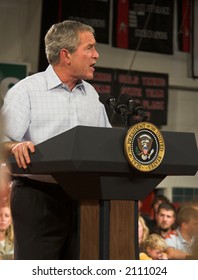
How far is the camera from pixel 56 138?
1512mm

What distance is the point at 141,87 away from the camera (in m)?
6.94

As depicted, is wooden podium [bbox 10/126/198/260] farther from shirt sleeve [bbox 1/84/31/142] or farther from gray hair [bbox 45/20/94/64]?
gray hair [bbox 45/20/94/64]

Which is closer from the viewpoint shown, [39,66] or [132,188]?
[132,188]

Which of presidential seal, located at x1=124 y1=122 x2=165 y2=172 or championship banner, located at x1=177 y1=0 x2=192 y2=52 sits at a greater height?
championship banner, located at x1=177 y1=0 x2=192 y2=52

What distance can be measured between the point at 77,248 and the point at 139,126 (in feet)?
1.30

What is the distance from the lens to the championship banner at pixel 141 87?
6.75m

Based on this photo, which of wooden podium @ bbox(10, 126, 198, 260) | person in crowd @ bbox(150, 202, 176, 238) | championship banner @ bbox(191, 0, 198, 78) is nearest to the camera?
wooden podium @ bbox(10, 126, 198, 260)

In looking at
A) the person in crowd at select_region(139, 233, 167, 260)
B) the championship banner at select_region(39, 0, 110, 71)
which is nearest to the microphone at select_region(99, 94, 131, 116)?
the person in crowd at select_region(139, 233, 167, 260)

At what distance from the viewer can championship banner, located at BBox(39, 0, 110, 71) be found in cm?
630

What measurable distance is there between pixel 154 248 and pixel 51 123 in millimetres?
2520

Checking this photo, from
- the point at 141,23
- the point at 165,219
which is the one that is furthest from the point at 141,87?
the point at 165,219
